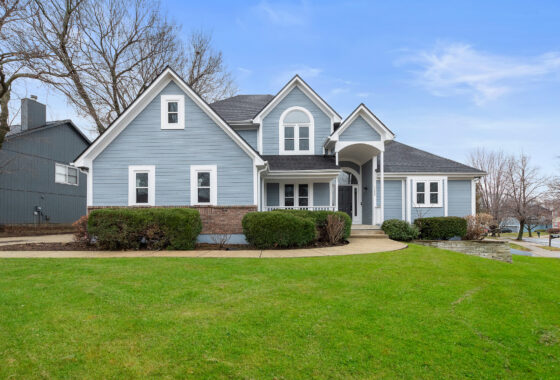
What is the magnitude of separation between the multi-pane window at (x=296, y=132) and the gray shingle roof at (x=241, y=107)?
190cm

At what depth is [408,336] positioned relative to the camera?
3.90 meters

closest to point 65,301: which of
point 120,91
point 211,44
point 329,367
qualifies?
point 329,367

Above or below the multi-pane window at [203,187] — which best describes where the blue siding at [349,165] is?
above

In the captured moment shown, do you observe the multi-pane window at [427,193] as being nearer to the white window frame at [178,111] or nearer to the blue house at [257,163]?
the blue house at [257,163]

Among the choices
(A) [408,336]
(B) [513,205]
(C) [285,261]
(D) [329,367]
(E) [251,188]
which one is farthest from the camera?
(B) [513,205]

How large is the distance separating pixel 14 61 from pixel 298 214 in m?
16.3

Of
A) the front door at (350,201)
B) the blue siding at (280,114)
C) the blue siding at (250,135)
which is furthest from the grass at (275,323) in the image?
the front door at (350,201)

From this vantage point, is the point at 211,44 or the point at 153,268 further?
the point at 211,44

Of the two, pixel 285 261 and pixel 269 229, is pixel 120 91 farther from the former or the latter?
pixel 285 261

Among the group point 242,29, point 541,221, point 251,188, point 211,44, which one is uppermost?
point 211,44

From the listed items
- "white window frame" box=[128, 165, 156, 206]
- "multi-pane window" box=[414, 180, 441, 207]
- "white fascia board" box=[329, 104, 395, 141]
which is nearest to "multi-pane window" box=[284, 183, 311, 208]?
"white fascia board" box=[329, 104, 395, 141]

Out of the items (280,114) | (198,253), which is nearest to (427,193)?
(280,114)

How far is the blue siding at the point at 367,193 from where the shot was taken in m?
16.5

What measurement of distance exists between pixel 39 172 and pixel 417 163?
24119 millimetres
